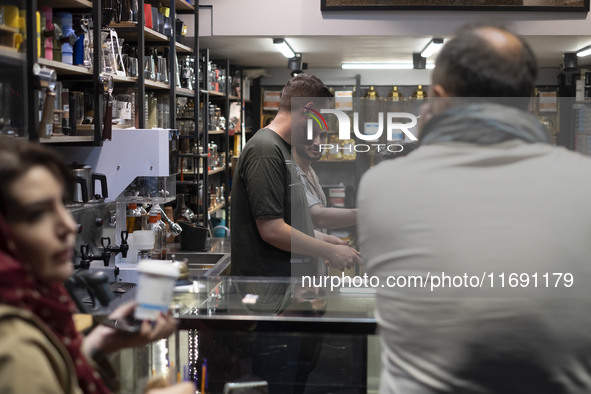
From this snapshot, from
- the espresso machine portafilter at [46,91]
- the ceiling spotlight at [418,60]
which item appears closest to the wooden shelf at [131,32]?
the espresso machine portafilter at [46,91]

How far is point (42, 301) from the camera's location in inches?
43.8

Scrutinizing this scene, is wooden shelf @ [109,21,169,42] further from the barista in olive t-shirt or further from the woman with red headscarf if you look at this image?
the woman with red headscarf

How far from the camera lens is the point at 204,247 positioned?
5.40 metres

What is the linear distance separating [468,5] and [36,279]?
5.90m

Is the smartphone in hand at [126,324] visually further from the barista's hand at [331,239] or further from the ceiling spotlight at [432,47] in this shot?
the ceiling spotlight at [432,47]

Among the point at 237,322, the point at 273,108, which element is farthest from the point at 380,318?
the point at 273,108

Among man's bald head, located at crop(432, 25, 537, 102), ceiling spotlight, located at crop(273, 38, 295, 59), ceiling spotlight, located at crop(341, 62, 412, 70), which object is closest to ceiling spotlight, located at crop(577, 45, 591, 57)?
ceiling spotlight, located at crop(341, 62, 412, 70)

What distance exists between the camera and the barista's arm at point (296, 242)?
2967mm

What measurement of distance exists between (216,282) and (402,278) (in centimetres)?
143

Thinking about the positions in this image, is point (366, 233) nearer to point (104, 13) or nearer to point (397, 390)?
point (397, 390)

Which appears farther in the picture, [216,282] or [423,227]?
[216,282]

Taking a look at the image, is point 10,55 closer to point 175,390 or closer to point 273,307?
point 273,307

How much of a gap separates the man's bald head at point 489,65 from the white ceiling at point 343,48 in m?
5.45

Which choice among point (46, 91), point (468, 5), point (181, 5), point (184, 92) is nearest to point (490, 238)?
point (46, 91)
